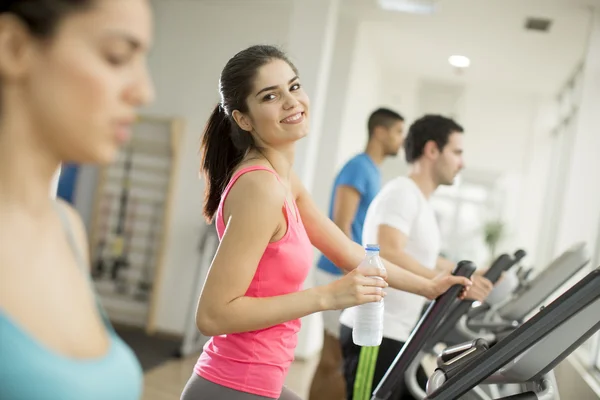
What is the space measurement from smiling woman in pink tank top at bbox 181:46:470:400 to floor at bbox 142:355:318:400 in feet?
8.53

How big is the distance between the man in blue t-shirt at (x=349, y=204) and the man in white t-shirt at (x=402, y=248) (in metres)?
0.68

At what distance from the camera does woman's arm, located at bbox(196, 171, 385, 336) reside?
4.32 ft

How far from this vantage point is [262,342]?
143 centimetres

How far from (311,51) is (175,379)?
2261 mm

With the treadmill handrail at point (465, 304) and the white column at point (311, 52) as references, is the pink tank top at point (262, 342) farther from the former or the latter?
the white column at point (311, 52)

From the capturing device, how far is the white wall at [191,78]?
573 centimetres

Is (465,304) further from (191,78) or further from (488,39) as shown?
(488,39)

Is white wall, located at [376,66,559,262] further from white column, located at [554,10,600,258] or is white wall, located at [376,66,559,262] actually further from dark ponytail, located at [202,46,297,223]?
dark ponytail, located at [202,46,297,223]

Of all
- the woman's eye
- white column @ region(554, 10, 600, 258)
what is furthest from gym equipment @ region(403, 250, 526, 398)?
white column @ region(554, 10, 600, 258)

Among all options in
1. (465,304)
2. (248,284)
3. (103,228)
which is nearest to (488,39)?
(103,228)

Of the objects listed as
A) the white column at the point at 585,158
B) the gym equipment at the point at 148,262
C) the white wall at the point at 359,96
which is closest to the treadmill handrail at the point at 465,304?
the white column at the point at 585,158

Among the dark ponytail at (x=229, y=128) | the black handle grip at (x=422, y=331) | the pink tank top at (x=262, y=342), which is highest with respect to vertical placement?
the dark ponytail at (x=229, y=128)

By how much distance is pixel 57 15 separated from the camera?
2.11ft

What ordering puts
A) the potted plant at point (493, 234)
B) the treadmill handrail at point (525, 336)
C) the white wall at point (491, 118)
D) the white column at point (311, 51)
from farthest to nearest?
the white wall at point (491, 118) → the potted plant at point (493, 234) → the white column at point (311, 51) → the treadmill handrail at point (525, 336)
